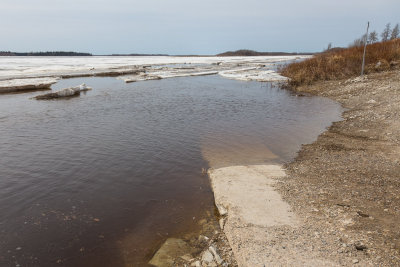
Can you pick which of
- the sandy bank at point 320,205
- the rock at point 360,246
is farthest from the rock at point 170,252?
the rock at point 360,246

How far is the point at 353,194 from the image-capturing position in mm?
6328

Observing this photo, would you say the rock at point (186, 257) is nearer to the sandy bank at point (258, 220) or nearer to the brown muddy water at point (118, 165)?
the brown muddy water at point (118, 165)

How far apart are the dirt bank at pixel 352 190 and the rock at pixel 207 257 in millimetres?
1748

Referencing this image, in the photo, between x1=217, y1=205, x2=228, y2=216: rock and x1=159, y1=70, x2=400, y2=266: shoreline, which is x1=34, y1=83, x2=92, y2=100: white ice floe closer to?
x1=159, y1=70, x2=400, y2=266: shoreline

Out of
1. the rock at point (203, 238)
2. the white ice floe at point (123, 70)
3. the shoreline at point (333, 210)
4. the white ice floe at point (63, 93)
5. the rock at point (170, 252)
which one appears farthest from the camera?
the white ice floe at point (123, 70)

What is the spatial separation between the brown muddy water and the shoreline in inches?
43.2

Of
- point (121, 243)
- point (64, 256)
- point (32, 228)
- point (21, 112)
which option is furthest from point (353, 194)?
point (21, 112)

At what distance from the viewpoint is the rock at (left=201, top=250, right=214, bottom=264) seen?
4.64 metres

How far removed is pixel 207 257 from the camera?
470cm

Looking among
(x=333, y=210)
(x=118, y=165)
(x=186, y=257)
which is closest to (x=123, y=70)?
(x=118, y=165)

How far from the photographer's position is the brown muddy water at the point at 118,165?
544 centimetres

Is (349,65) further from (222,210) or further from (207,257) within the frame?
(207,257)

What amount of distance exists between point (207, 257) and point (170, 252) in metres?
0.79

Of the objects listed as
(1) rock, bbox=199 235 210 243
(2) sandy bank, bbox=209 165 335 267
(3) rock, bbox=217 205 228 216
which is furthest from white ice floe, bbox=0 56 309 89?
(1) rock, bbox=199 235 210 243
